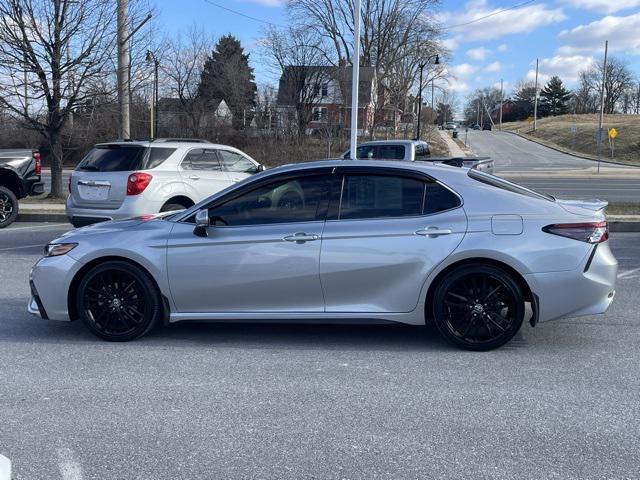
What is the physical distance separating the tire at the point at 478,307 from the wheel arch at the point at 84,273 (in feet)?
7.42

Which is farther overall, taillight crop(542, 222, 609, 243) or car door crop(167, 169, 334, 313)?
car door crop(167, 169, 334, 313)

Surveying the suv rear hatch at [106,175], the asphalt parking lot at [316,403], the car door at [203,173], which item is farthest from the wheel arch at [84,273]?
the car door at [203,173]

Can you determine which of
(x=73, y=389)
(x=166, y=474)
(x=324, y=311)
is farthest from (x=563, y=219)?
(x=73, y=389)

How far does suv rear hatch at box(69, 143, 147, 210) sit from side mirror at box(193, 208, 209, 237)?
4.64 metres

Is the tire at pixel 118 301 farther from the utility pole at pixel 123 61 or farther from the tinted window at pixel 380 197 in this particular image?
the utility pole at pixel 123 61

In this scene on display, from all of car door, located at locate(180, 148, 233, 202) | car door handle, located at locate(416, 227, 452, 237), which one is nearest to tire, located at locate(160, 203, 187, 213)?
car door, located at locate(180, 148, 233, 202)

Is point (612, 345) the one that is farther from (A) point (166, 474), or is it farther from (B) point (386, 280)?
(A) point (166, 474)

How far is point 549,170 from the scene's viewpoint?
41.8 meters

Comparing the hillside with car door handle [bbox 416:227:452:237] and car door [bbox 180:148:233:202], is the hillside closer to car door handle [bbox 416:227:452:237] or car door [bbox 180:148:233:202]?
car door [bbox 180:148:233:202]

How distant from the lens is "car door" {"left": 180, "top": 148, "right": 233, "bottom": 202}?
10.2m

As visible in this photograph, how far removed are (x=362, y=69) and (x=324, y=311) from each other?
5488cm

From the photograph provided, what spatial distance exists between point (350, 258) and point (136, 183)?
535 cm

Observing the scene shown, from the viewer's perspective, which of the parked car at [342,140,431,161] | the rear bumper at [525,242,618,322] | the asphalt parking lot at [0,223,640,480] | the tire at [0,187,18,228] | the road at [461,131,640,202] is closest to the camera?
the asphalt parking lot at [0,223,640,480]

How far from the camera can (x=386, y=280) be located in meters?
5.19
